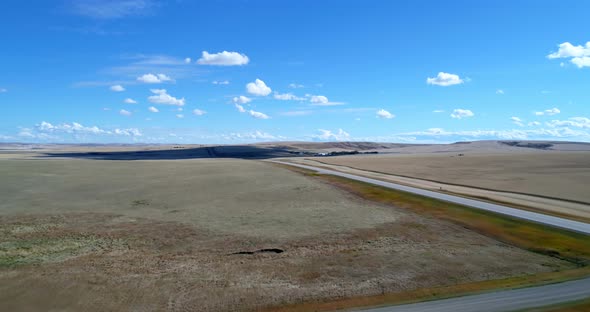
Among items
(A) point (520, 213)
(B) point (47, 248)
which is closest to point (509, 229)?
(A) point (520, 213)

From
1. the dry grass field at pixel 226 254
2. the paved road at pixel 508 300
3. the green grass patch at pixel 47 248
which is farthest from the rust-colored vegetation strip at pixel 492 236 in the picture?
the green grass patch at pixel 47 248

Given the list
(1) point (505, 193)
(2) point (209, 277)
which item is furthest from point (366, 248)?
(1) point (505, 193)

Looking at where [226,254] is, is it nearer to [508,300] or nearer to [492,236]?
[508,300]

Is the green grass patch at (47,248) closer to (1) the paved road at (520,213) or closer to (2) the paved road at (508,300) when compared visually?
(2) the paved road at (508,300)

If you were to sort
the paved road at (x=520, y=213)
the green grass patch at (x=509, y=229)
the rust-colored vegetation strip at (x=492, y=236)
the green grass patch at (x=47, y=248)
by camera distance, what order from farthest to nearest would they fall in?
the paved road at (x=520, y=213) < the green grass patch at (x=509, y=229) < the green grass patch at (x=47, y=248) < the rust-colored vegetation strip at (x=492, y=236)

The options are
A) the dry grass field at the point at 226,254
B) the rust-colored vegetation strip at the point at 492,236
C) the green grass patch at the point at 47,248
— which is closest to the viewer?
the rust-colored vegetation strip at the point at 492,236

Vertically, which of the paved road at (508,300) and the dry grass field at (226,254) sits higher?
the dry grass field at (226,254)

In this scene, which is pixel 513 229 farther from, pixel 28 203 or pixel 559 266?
pixel 28 203
